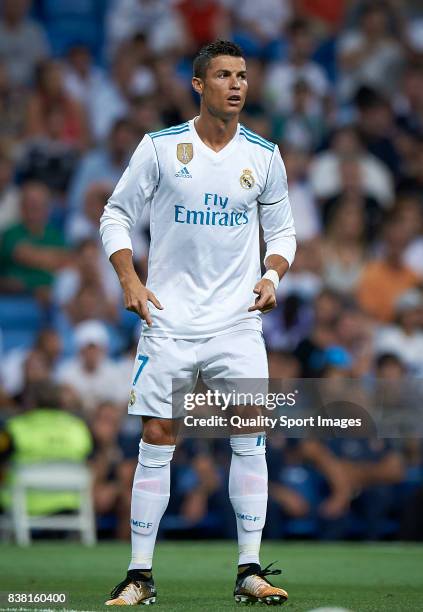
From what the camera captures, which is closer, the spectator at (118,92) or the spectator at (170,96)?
the spectator at (170,96)

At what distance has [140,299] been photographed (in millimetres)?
6500

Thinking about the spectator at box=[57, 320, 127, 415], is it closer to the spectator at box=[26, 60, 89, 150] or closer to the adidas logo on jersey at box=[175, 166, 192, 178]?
the spectator at box=[26, 60, 89, 150]

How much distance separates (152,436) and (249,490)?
1.73 ft

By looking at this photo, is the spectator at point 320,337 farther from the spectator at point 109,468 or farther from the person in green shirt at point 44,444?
the person in green shirt at point 44,444

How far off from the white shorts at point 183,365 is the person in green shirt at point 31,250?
23.4ft

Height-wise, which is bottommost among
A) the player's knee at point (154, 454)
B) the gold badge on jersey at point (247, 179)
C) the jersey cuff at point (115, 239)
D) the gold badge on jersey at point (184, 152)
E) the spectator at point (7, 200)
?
the player's knee at point (154, 454)

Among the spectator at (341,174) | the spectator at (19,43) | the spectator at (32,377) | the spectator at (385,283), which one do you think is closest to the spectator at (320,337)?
the spectator at (385,283)

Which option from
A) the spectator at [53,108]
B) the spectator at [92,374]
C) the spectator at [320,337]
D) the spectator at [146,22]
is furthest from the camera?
the spectator at [146,22]

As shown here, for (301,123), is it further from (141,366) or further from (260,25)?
(141,366)

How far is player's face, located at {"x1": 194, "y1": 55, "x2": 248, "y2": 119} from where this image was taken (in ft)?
22.1

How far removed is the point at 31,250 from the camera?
1384cm

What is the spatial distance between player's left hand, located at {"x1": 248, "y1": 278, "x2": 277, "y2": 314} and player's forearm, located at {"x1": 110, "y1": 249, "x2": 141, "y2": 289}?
0.56m

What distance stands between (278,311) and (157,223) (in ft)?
20.6

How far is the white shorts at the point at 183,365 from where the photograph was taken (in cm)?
665
